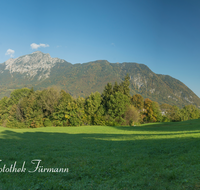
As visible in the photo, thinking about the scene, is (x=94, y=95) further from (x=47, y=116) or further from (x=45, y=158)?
(x=45, y=158)

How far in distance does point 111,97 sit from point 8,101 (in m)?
52.6

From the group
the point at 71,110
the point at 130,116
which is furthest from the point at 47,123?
the point at 130,116

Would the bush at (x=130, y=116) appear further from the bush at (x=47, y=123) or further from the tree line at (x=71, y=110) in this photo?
the bush at (x=47, y=123)

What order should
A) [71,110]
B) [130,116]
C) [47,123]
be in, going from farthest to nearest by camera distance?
1. [130,116]
2. [71,110]
3. [47,123]

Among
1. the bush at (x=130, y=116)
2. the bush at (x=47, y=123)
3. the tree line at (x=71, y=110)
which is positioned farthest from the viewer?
the bush at (x=130, y=116)

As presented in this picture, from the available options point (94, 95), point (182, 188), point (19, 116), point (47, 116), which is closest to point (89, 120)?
point (94, 95)

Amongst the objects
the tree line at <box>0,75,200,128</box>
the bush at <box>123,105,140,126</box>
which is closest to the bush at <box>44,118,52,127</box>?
the tree line at <box>0,75,200,128</box>

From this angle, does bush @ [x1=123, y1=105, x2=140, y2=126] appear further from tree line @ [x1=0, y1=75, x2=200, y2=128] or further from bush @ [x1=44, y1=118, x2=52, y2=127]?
bush @ [x1=44, y1=118, x2=52, y2=127]

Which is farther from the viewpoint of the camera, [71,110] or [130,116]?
[130,116]

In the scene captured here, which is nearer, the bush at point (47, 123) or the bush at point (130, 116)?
the bush at point (47, 123)

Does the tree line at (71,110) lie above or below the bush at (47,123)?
above

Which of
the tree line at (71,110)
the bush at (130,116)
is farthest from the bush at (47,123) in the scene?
the bush at (130,116)

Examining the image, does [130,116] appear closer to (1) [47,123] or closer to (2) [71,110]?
(2) [71,110]

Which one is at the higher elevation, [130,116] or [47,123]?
[130,116]
